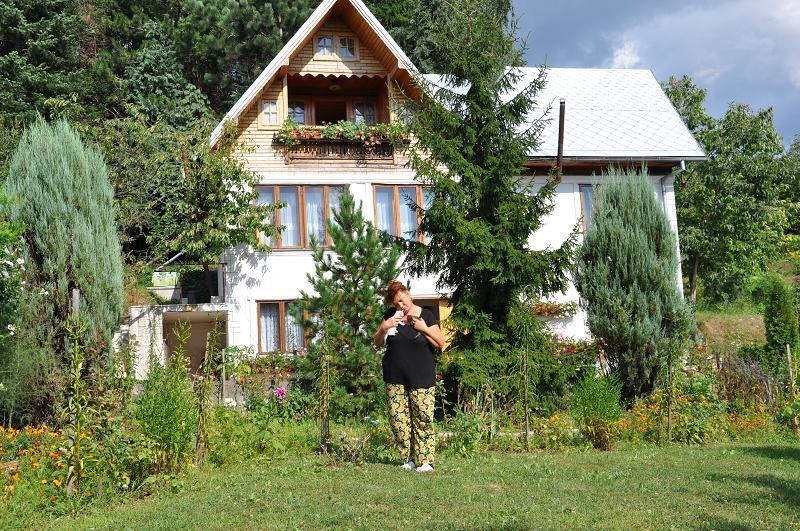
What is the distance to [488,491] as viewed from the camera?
7148 mm

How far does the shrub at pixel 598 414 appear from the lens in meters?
9.91

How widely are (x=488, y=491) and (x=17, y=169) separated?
9053 mm

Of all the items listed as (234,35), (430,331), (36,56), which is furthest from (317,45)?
(36,56)

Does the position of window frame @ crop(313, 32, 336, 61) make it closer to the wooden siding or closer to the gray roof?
the wooden siding

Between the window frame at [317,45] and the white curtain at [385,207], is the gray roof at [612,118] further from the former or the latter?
the white curtain at [385,207]

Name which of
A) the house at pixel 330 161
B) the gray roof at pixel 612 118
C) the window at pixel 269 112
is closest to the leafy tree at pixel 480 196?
the house at pixel 330 161

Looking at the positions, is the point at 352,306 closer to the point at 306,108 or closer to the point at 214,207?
the point at 214,207

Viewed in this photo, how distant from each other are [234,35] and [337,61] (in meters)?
13.3

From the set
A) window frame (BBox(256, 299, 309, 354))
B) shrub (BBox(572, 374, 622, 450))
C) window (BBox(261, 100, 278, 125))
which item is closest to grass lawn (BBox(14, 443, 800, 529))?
shrub (BBox(572, 374, 622, 450))

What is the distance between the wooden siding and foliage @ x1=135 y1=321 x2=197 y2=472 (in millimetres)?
11888

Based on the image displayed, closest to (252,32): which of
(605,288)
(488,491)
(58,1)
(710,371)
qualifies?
(58,1)

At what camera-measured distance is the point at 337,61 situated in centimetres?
1884

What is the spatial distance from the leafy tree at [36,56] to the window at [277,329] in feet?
45.3

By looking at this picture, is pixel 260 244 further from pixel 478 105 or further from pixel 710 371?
pixel 710 371
